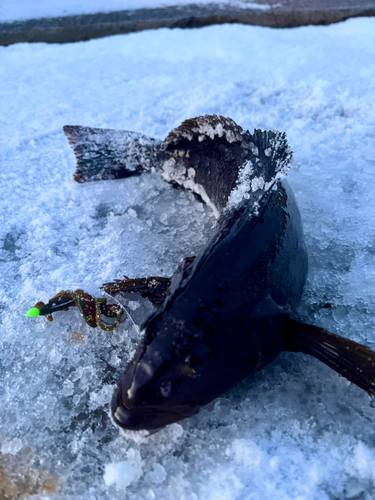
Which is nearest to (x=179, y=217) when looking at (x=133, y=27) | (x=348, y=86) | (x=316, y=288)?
(x=316, y=288)

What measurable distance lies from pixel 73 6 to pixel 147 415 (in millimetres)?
6314

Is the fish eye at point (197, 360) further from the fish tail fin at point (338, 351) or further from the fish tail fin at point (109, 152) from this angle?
the fish tail fin at point (109, 152)

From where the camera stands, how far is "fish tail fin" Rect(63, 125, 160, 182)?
3.39 meters

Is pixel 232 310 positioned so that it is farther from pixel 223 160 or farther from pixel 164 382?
pixel 223 160

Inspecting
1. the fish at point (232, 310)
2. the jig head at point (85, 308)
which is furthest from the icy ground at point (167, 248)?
the fish at point (232, 310)

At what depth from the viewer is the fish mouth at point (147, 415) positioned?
1824 millimetres

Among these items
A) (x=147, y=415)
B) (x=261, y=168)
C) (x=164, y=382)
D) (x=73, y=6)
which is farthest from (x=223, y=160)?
(x=73, y=6)

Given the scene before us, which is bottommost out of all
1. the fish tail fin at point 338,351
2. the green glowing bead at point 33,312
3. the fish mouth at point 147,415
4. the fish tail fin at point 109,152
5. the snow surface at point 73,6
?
the fish mouth at point 147,415

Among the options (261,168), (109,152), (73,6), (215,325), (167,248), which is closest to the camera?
(215,325)

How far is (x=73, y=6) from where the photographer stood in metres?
5.96

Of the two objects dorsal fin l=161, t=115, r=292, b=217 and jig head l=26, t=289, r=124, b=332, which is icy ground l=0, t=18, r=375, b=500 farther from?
dorsal fin l=161, t=115, r=292, b=217

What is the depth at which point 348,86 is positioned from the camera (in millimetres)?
4203

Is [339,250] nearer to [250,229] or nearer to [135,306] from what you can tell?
[250,229]

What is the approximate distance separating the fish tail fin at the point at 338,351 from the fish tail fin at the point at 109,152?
2.00 meters
